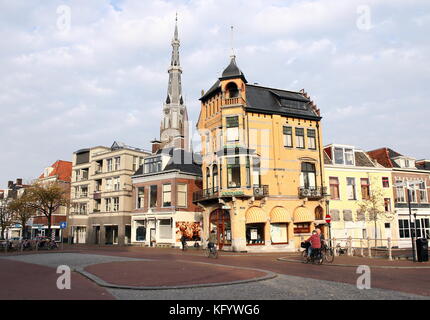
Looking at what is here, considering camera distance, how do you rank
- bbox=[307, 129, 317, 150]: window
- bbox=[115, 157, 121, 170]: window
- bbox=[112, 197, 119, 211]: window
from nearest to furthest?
bbox=[307, 129, 317, 150]: window, bbox=[112, 197, 119, 211]: window, bbox=[115, 157, 121, 170]: window

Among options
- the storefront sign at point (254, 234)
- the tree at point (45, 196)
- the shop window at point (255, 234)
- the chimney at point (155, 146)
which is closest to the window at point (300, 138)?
the shop window at point (255, 234)

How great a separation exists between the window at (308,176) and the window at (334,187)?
3.32m

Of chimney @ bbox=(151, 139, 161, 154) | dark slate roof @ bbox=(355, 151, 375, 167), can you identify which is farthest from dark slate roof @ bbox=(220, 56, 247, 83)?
chimney @ bbox=(151, 139, 161, 154)

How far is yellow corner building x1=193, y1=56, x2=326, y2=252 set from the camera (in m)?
31.2

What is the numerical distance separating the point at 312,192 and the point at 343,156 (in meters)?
7.41

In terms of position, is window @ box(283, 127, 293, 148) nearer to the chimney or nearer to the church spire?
the chimney

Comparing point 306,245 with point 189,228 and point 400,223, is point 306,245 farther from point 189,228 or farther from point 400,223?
point 400,223

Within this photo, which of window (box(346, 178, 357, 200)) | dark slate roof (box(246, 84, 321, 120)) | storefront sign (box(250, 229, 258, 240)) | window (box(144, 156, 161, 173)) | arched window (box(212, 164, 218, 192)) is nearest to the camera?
storefront sign (box(250, 229, 258, 240))

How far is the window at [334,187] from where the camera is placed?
36.8 meters

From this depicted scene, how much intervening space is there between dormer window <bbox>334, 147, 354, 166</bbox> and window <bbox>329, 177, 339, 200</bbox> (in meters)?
1.93

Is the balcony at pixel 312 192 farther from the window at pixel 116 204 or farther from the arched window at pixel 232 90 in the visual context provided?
the window at pixel 116 204

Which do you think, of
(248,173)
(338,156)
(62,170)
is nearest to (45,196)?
(62,170)
